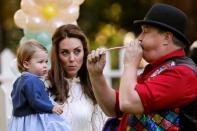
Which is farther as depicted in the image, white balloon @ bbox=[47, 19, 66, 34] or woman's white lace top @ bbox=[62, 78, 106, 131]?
white balloon @ bbox=[47, 19, 66, 34]

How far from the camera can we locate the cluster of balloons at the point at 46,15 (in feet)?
21.0

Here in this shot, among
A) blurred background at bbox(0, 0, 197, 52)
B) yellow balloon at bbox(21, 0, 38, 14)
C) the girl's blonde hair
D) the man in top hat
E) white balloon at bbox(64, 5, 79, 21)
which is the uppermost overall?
the man in top hat

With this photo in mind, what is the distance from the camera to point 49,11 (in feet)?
21.0

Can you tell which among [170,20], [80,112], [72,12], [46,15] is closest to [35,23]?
[46,15]

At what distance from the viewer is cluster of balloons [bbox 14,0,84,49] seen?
640cm

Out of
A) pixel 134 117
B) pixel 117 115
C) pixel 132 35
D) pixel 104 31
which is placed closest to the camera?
pixel 134 117

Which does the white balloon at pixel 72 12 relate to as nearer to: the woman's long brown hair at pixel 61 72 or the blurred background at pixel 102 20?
the woman's long brown hair at pixel 61 72

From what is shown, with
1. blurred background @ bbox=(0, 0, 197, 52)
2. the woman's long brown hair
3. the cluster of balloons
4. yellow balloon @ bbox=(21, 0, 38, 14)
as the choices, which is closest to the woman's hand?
the woman's long brown hair

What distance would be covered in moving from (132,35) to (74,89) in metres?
8.68

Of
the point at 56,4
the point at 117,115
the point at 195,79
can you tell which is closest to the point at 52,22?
the point at 56,4

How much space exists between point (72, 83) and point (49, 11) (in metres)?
2.01

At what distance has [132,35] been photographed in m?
13.1

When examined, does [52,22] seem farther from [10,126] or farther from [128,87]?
[128,87]

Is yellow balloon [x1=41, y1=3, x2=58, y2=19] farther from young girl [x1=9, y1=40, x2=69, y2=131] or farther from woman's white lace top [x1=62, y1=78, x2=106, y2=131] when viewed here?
young girl [x1=9, y1=40, x2=69, y2=131]
